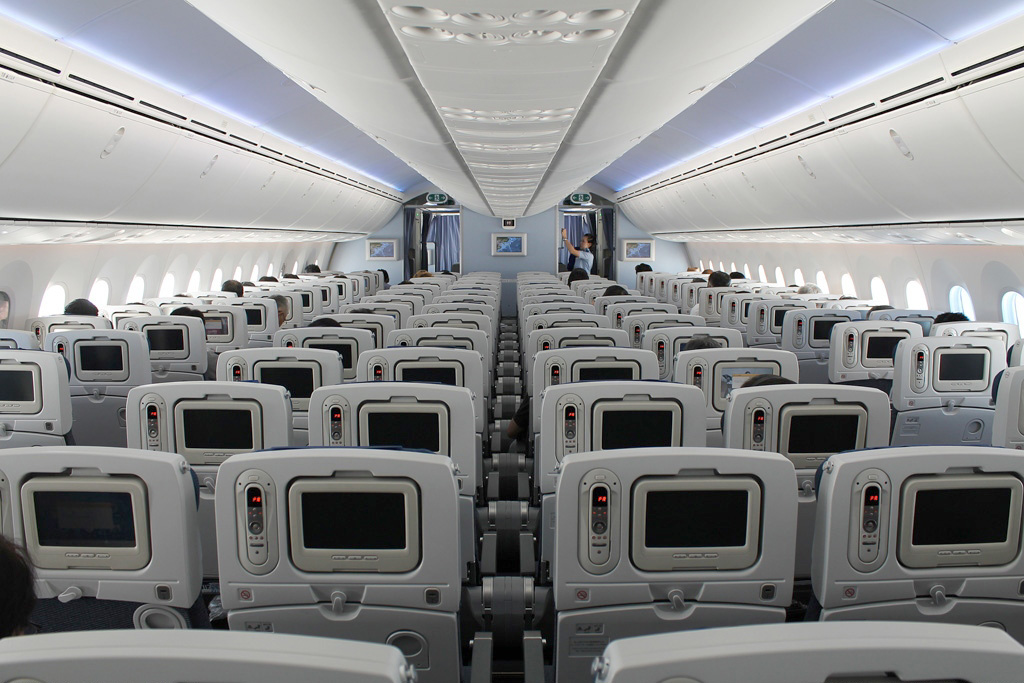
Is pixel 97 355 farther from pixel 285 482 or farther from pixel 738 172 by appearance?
pixel 738 172

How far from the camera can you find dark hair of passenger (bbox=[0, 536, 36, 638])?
1.80m

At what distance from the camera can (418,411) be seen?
12.1 ft

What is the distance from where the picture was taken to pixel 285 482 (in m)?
2.40

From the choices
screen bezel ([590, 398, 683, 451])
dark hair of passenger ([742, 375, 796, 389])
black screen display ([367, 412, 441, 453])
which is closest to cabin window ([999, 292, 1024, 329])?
dark hair of passenger ([742, 375, 796, 389])

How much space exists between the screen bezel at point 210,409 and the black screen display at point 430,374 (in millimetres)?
1492

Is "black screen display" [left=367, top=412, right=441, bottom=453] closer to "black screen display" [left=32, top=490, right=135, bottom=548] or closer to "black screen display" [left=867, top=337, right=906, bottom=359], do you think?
"black screen display" [left=32, top=490, right=135, bottom=548]

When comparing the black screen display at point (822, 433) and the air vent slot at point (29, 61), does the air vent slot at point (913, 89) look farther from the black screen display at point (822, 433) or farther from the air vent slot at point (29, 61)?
the air vent slot at point (29, 61)

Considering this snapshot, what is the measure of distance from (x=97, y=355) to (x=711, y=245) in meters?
21.2

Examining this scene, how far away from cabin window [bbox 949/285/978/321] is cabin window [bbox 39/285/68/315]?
44.9ft

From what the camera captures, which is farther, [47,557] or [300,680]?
[47,557]

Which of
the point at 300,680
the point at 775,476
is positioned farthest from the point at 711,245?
the point at 300,680

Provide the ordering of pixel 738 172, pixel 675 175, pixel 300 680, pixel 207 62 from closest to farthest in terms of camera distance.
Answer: pixel 300 680
pixel 207 62
pixel 738 172
pixel 675 175

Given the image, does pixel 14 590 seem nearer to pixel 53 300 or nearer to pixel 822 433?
pixel 822 433

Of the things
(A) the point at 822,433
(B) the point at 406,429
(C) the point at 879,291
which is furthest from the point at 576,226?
(B) the point at 406,429
